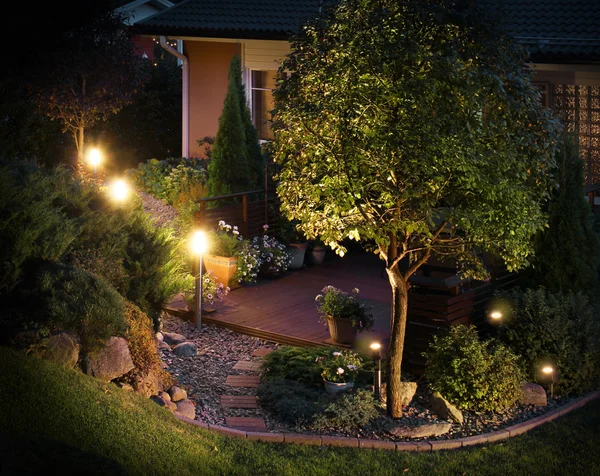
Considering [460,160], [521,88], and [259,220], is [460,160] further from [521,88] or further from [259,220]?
[259,220]

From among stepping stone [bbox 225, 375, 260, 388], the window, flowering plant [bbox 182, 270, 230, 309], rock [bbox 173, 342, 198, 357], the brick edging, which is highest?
the window

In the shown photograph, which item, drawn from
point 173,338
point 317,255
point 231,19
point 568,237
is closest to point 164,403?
point 173,338

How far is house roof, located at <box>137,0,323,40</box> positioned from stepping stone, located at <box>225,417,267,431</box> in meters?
10.6

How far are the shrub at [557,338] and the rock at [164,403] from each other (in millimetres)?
3580

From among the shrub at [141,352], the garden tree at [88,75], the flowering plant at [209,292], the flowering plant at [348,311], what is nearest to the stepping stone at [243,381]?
the shrub at [141,352]

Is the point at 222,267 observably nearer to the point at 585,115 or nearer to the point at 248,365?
the point at 248,365

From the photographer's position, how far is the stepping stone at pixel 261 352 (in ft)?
33.9

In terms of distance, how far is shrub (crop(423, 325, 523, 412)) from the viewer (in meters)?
8.64

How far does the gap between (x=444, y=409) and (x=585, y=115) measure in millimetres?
8495

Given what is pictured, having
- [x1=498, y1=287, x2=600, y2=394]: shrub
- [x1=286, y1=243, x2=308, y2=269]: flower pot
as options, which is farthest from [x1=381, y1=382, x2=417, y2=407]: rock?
[x1=286, y1=243, x2=308, y2=269]: flower pot

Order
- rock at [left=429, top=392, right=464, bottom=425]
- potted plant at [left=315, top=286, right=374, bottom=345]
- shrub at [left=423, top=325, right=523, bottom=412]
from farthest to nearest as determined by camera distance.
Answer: potted plant at [left=315, top=286, right=374, bottom=345]
shrub at [left=423, top=325, right=523, bottom=412]
rock at [left=429, top=392, right=464, bottom=425]

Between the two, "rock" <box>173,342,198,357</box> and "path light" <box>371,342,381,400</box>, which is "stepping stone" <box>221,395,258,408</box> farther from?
"rock" <box>173,342,198,357</box>

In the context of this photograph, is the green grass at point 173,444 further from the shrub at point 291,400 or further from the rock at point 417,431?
the shrub at point 291,400

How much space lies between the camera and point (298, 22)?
1451 centimetres
